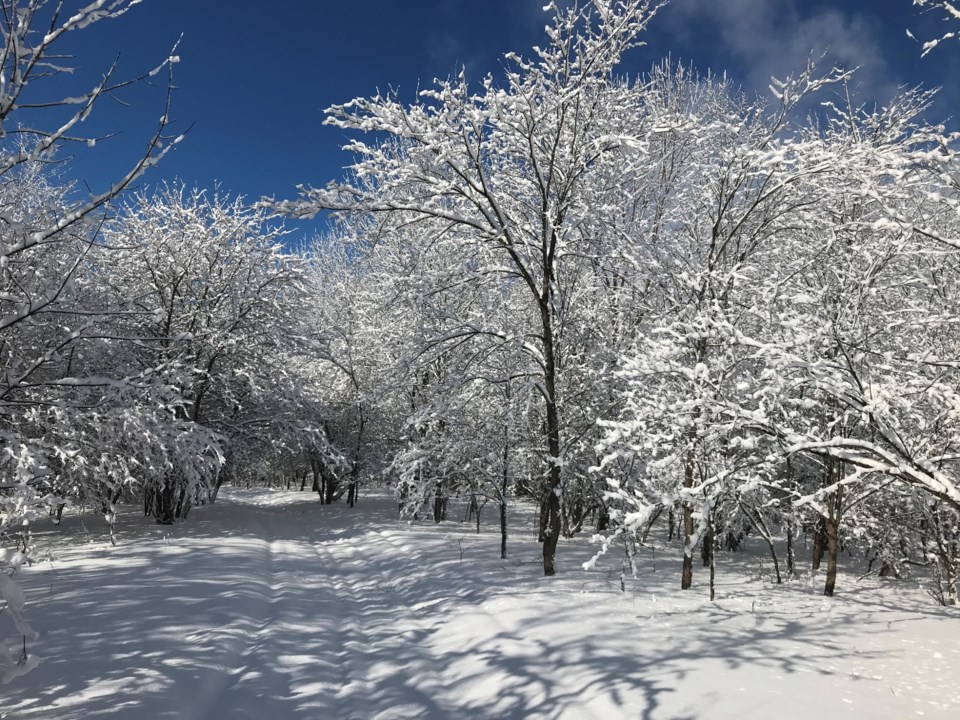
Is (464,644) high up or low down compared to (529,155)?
down

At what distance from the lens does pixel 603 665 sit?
5273mm

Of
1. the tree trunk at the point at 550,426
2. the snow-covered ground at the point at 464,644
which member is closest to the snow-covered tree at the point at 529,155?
the tree trunk at the point at 550,426

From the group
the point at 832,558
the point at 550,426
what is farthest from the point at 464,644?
the point at 832,558

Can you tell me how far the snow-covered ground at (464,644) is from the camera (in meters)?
4.63

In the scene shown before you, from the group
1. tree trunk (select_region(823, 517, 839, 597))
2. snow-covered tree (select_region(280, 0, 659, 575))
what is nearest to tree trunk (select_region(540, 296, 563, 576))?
snow-covered tree (select_region(280, 0, 659, 575))

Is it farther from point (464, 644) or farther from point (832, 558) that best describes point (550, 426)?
point (832, 558)

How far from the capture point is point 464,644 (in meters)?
6.25

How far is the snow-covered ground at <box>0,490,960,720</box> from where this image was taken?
4.63 metres

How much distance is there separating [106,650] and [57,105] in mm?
5044

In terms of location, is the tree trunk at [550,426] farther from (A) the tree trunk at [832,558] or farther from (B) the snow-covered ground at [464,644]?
(A) the tree trunk at [832,558]

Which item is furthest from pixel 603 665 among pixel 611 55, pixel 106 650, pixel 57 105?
pixel 611 55

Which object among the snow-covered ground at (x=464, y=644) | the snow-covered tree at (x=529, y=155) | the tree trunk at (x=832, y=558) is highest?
the snow-covered tree at (x=529, y=155)

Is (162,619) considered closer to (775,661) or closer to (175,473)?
(775,661)

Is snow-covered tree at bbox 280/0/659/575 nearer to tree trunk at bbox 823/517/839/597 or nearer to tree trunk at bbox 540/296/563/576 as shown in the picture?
tree trunk at bbox 540/296/563/576
